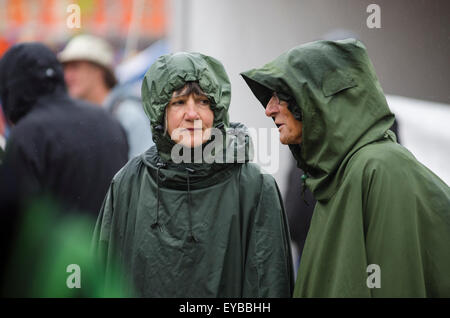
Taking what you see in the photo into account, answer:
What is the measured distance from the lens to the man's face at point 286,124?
2.80 meters

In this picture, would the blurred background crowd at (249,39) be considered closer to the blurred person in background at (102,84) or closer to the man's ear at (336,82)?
the blurred person in background at (102,84)

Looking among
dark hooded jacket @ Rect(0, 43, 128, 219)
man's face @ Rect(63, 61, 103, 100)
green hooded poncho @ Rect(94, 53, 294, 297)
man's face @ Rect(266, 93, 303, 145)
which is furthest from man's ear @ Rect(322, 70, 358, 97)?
man's face @ Rect(63, 61, 103, 100)

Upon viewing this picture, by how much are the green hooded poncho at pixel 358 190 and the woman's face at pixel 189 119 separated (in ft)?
1.21

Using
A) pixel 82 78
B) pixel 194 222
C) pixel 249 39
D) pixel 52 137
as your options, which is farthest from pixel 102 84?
pixel 194 222

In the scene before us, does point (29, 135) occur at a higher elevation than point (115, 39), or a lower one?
lower

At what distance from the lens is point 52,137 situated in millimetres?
3973

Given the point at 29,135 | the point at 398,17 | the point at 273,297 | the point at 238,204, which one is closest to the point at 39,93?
the point at 29,135

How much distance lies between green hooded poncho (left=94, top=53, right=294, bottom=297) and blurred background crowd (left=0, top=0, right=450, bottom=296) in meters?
1.71

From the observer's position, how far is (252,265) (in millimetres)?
2896

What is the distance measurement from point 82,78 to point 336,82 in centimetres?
349

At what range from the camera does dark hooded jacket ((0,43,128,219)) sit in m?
3.90

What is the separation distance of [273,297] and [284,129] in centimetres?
74

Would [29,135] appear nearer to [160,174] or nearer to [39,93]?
[39,93]

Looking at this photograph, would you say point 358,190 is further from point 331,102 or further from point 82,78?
point 82,78
